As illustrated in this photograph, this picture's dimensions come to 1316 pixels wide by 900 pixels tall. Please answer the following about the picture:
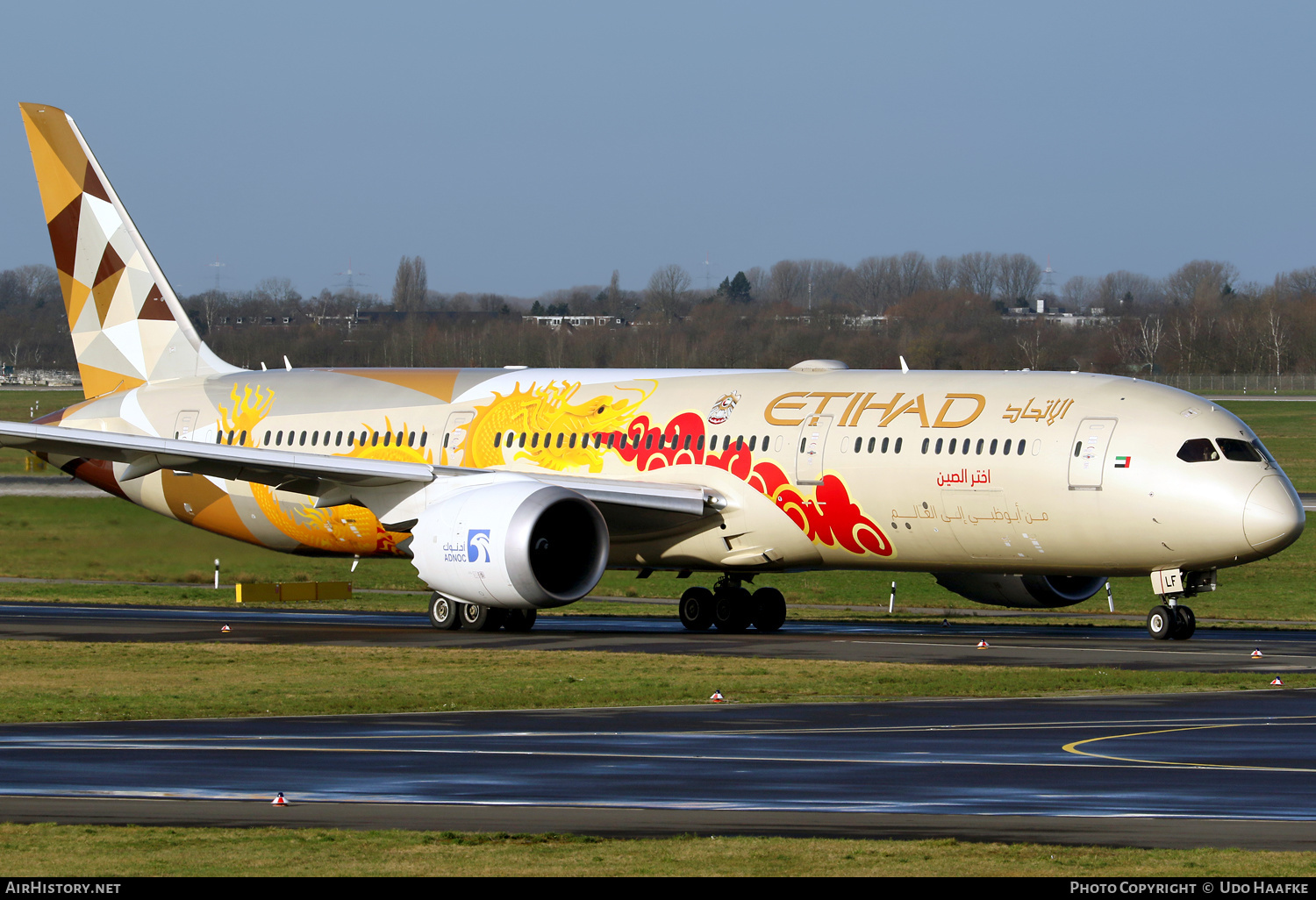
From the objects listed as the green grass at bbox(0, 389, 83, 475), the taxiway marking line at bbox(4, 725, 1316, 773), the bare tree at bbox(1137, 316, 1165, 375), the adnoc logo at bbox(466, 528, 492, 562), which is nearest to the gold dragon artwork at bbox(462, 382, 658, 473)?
the adnoc logo at bbox(466, 528, 492, 562)

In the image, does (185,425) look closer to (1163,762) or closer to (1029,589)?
(1029,589)

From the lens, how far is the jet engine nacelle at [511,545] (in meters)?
30.5

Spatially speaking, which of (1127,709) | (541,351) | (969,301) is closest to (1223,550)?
(1127,709)

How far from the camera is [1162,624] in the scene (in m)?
30.5

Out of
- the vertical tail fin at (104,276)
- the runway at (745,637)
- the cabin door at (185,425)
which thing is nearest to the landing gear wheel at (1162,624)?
the runway at (745,637)

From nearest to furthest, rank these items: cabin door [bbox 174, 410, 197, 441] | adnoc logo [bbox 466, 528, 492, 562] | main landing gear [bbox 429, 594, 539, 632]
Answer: adnoc logo [bbox 466, 528, 492, 562], main landing gear [bbox 429, 594, 539, 632], cabin door [bbox 174, 410, 197, 441]

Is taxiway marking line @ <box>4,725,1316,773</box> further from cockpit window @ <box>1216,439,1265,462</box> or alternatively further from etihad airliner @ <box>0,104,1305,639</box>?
cockpit window @ <box>1216,439,1265,462</box>

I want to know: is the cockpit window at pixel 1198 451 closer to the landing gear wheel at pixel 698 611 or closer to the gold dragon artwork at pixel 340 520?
the landing gear wheel at pixel 698 611

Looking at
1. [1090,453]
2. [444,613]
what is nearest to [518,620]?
[444,613]

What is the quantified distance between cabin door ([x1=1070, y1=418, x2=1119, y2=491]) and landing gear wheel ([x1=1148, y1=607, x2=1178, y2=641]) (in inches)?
97.2

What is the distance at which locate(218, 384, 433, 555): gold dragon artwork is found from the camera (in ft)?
120

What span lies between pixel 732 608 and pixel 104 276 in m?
16.1

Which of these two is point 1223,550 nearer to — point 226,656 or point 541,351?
point 226,656

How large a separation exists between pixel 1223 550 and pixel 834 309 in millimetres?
79390
